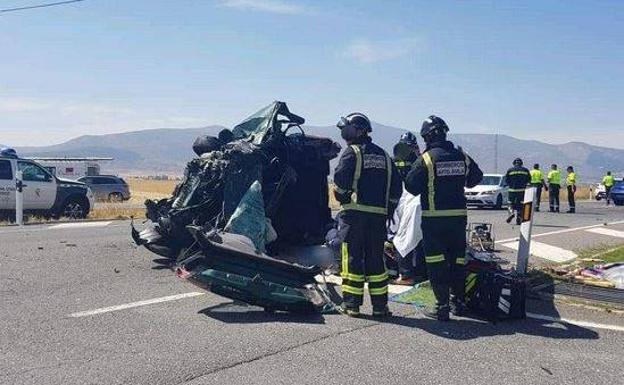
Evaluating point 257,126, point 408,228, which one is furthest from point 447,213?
point 257,126

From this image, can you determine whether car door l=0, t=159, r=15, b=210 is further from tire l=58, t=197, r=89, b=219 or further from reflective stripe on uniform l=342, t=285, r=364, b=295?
reflective stripe on uniform l=342, t=285, r=364, b=295

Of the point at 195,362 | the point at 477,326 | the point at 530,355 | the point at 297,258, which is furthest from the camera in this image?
the point at 297,258

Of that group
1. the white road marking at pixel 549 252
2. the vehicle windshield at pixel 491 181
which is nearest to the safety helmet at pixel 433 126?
the white road marking at pixel 549 252

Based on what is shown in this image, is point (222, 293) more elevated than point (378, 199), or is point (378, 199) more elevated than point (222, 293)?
point (378, 199)

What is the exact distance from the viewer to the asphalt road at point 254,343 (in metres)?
4.70

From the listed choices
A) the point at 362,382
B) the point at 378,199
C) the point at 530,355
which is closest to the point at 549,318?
the point at 530,355

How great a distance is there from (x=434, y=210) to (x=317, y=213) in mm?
3306

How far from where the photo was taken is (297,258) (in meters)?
9.13

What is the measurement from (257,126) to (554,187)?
1815 centimetres

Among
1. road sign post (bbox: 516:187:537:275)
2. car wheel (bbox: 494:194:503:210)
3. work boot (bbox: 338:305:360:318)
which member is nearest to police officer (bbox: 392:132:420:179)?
road sign post (bbox: 516:187:537:275)

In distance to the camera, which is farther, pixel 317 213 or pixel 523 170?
pixel 523 170

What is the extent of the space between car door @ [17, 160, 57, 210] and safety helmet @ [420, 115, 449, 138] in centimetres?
1315

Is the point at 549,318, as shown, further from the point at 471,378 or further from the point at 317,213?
the point at 317,213

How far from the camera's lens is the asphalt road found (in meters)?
4.70
